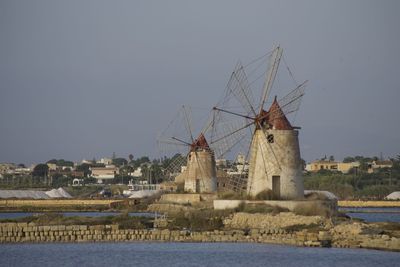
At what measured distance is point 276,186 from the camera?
43.7 meters

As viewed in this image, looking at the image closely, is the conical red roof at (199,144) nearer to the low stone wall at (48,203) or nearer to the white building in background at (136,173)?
the low stone wall at (48,203)

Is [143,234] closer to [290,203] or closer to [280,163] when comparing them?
[290,203]

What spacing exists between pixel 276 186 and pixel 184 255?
42.7 ft

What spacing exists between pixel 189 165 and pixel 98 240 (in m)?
27.2

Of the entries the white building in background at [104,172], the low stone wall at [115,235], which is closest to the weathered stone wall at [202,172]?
the low stone wall at [115,235]

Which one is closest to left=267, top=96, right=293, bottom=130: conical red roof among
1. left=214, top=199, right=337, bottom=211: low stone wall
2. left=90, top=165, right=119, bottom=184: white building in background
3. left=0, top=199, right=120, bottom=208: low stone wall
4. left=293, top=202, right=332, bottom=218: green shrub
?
left=214, top=199, right=337, bottom=211: low stone wall

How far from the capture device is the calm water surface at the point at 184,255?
95.7 ft

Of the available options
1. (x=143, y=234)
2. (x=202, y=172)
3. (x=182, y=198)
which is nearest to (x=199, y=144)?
(x=202, y=172)

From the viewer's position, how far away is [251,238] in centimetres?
3572

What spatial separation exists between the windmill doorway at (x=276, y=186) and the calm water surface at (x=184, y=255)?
901 cm

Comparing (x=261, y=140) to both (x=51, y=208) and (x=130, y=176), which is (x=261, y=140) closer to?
(x=51, y=208)

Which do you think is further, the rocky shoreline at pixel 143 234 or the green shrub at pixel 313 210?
the green shrub at pixel 313 210

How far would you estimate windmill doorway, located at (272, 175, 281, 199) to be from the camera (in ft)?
143

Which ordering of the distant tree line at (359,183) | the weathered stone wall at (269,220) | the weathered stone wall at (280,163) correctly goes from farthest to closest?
the distant tree line at (359,183), the weathered stone wall at (280,163), the weathered stone wall at (269,220)
